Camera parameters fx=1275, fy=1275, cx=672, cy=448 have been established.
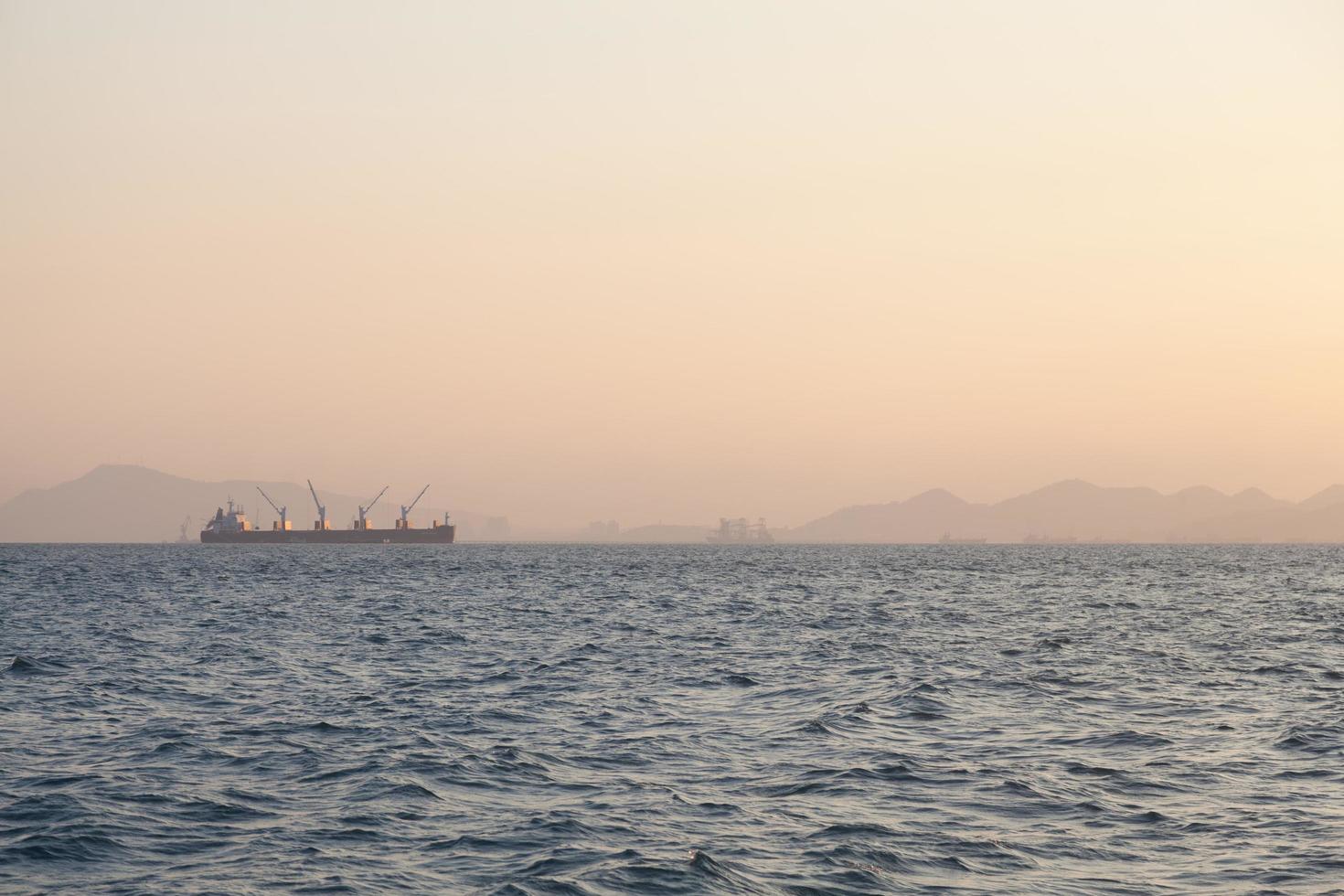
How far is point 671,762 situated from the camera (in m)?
26.5

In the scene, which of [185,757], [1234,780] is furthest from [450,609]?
[1234,780]

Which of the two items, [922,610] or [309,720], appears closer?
[309,720]

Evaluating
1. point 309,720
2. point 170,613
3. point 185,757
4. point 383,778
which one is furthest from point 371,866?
point 170,613

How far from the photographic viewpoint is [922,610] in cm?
7631

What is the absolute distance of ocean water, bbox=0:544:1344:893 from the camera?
18.7 metres

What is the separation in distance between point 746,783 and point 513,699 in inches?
509

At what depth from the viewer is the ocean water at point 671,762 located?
1873 cm

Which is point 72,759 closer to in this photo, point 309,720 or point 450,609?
point 309,720

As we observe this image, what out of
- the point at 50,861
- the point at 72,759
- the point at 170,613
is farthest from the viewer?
the point at 170,613

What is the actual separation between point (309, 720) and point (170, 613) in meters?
45.7

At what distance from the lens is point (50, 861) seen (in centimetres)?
1889

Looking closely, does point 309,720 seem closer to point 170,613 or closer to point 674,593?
point 170,613

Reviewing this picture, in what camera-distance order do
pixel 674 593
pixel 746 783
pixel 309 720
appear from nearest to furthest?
pixel 746 783 → pixel 309 720 → pixel 674 593

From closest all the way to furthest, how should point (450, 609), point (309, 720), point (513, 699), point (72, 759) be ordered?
1. point (72, 759)
2. point (309, 720)
3. point (513, 699)
4. point (450, 609)
